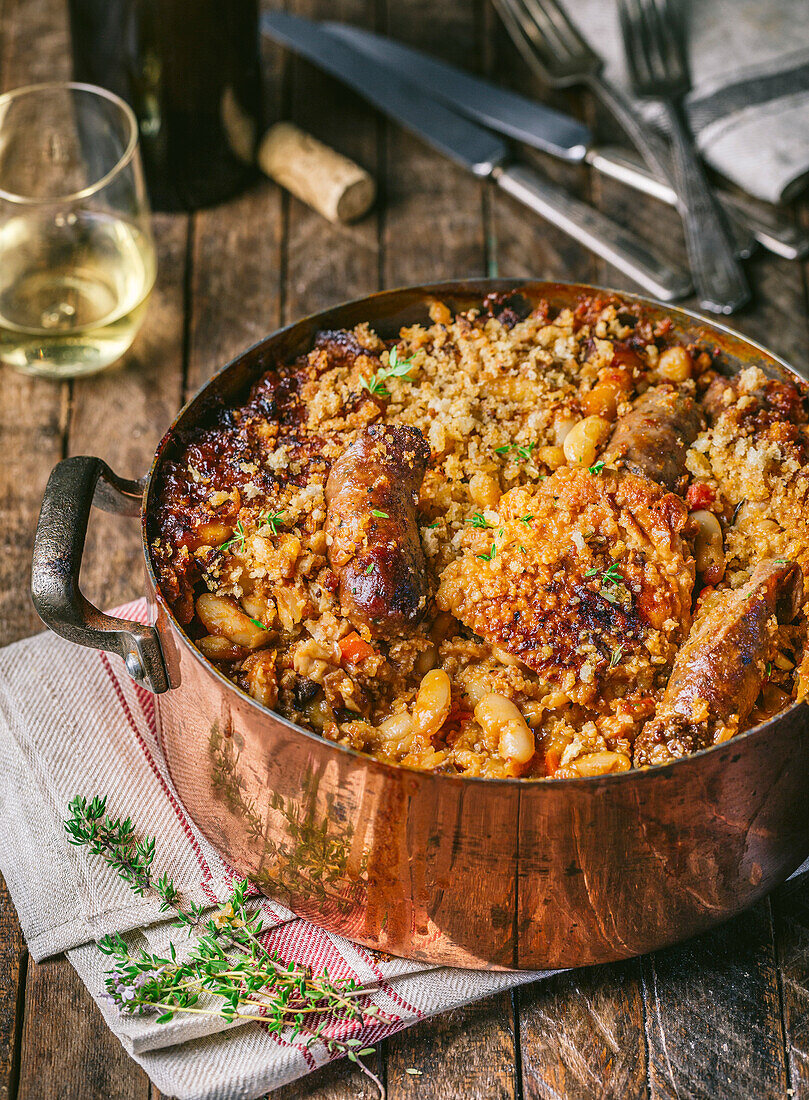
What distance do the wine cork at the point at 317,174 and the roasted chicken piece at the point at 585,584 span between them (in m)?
2.17

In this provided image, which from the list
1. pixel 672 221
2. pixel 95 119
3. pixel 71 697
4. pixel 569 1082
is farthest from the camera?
pixel 672 221

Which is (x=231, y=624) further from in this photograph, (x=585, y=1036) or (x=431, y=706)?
(x=585, y=1036)

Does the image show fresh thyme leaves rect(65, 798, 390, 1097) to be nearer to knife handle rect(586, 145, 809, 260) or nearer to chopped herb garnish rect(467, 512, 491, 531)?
chopped herb garnish rect(467, 512, 491, 531)

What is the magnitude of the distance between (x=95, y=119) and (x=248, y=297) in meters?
0.81

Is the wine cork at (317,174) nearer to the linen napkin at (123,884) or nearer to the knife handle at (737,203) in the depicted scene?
the knife handle at (737,203)

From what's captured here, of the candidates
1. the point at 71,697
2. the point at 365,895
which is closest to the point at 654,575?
the point at 365,895

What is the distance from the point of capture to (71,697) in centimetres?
311

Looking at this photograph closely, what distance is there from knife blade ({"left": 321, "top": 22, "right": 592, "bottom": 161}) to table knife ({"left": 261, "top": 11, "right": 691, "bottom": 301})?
0.05 meters

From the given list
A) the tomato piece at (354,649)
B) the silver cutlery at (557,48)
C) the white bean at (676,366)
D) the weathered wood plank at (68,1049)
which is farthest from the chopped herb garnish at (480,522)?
the silver cutlery at (557,48)

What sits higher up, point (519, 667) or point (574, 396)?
point (574, 396)

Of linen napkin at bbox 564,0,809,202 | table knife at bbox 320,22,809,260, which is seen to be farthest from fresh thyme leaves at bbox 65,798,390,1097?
linen napkin at bbox 564,0,809,202

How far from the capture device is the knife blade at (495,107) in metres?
4.53

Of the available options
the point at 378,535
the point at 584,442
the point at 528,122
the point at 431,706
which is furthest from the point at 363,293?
the point at 431,706

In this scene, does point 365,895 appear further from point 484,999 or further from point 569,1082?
point 569,1082
